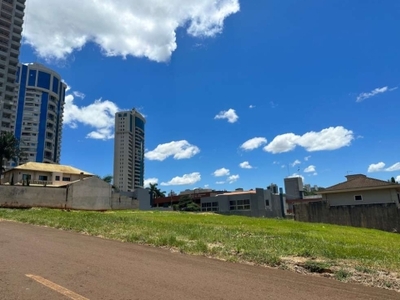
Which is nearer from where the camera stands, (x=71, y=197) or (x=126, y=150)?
(x=71, y=197)

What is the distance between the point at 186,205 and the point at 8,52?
68410mm

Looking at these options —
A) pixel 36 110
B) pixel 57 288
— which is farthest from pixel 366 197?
pixel 36 110

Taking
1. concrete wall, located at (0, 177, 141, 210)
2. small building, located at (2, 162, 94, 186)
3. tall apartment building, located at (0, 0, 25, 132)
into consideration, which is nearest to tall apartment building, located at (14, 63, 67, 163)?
tall apartment building, located at (0, 0, 25, 132)

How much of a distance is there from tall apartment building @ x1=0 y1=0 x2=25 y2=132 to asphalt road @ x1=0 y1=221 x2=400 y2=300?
9820 centimetres

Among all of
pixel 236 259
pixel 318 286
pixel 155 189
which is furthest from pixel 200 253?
pixel 155 189

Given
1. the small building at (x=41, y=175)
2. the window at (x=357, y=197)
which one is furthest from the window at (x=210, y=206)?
the window at (x=357, y=197)

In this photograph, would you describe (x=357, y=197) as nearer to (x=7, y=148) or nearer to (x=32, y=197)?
(x=32, y=197)

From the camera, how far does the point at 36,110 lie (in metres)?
114

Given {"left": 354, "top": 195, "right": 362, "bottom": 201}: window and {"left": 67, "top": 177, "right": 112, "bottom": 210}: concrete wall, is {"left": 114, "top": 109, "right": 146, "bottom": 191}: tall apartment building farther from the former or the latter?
{"left": 354, "top": 195, "right": 362, "bottom": 201}: window

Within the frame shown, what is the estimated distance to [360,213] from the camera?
31484 mm

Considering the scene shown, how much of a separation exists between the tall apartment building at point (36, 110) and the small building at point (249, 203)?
59319mm

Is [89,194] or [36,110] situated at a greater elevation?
[36,110]

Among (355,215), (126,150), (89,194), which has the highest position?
(126,150)

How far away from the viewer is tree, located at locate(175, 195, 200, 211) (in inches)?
3487
